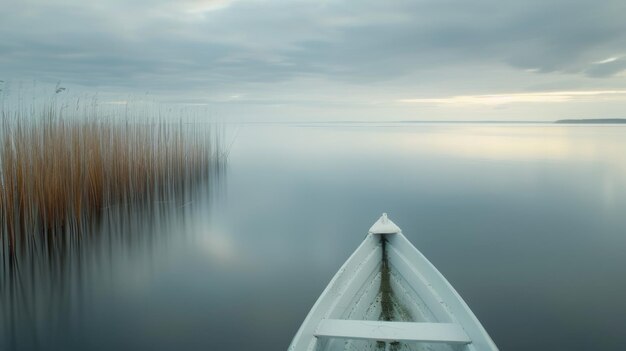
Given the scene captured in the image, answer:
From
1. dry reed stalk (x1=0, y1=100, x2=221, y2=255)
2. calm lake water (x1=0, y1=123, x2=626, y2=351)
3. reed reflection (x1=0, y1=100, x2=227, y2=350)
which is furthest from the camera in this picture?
dry reed stalk (x1=0, y1=100, x2=221, y2=255)

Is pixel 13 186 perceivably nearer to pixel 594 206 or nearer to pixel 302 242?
pixel 302 242

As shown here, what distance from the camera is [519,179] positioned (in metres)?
13.6

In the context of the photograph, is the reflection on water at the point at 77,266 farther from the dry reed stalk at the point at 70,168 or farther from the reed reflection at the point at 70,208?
the dry reed stalk at the point at 70,168

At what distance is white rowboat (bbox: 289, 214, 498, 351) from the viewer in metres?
2.53

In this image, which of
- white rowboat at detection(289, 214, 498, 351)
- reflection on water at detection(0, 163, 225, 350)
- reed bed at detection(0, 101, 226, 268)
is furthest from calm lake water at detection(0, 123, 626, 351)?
white rowboat at detection(289, 214, 498, 351)

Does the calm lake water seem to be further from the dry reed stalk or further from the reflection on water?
the dry reed stalk

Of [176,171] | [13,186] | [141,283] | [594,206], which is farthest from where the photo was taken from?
[594,206]

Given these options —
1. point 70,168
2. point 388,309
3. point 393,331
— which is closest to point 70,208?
point 70,168

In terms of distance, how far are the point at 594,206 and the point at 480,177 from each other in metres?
4.08

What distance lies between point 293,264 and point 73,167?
3.51 meters

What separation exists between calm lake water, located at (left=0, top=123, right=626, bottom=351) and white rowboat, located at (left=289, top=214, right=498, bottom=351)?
127 cm

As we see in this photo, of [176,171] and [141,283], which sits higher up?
[176,171]

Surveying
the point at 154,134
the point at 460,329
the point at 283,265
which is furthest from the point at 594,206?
the point at 154,134

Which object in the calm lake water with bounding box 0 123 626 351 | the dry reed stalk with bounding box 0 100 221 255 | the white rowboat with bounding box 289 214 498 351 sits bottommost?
the calm lake water with bounding box 0 123 626 351
